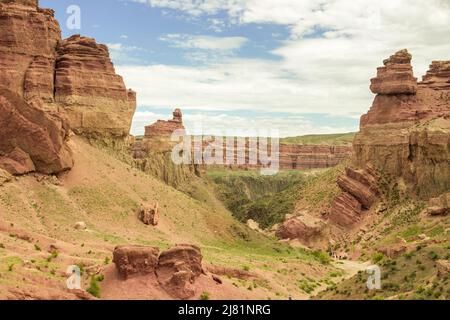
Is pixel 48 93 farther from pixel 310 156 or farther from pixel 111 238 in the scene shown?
pixel 310 156

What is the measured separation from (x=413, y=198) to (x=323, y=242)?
43.2 feet

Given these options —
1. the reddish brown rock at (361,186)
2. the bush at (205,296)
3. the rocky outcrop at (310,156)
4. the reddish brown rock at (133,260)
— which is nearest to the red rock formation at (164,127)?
the reddish brown rock at (361,186)

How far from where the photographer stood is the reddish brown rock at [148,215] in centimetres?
5309

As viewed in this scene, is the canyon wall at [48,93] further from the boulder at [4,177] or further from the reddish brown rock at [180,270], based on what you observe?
the reddish brown rock at [180,270]

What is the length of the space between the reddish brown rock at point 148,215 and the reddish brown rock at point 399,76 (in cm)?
4295

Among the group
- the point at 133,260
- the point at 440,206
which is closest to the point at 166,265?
the point at 133,260

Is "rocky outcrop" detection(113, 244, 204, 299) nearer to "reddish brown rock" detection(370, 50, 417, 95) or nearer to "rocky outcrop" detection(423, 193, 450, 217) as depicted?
"rocky outcrop" detection(423, 193, 450, 217)

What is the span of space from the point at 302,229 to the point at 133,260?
42.2m

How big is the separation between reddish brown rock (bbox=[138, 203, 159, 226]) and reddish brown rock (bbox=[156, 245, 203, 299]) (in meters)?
17.5

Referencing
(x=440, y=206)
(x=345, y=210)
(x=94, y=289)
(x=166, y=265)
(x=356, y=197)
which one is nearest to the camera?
(x=94, y=289)

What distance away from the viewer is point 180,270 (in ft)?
114

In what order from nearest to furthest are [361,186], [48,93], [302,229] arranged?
[48,93] < [302,229] < [361,186]

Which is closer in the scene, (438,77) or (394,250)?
(394,250)

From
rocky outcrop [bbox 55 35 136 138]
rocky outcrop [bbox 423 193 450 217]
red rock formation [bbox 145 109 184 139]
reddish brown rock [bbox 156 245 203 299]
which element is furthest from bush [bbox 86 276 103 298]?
red rock formation [bbox 145 109 184 139]
